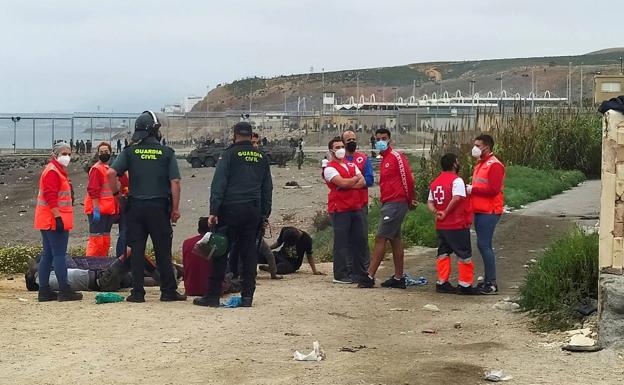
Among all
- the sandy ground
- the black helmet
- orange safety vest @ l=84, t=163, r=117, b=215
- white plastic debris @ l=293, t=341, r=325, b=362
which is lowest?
the sandy ground

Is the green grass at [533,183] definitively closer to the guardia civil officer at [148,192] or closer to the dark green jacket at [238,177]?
the dark green jacket at [238,177]

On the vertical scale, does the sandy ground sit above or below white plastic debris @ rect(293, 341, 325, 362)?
below

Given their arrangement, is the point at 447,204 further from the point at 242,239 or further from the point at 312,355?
the point at 312,355

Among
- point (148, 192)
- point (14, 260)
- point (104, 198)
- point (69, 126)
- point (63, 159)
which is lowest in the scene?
point (14, 260)

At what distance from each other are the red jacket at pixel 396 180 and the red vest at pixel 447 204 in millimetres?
421

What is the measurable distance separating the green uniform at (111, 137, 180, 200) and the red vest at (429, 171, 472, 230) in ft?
9.70

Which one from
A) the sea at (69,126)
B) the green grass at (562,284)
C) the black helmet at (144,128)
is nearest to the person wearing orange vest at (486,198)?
the green grass at (562,284)

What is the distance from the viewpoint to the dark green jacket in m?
9.80

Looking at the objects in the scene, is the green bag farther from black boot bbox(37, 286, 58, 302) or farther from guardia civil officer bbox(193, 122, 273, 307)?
guardia civil officer bbox(193, 122, 273, 307)

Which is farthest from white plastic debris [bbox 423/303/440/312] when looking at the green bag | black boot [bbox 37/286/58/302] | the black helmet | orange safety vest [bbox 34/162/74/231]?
black boot [bbox 37/286/58/302]

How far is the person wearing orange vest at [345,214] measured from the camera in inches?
470

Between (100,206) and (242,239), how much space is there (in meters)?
3.46

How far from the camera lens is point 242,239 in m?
10.0

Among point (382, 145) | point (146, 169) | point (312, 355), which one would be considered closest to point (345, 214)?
point (382, 145)
